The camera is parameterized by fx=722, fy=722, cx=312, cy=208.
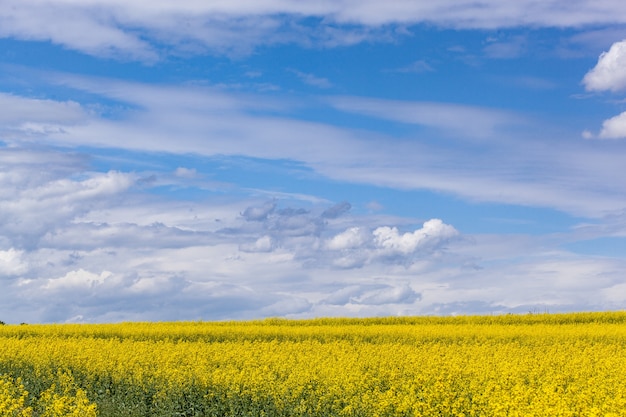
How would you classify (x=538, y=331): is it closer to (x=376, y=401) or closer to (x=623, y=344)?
(x=623, y=344)

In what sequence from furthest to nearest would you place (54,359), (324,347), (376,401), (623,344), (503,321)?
(503,321)
(623,344)
(324,347)
(54,359)
(376,401)

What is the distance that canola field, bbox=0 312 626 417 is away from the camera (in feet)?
39.5

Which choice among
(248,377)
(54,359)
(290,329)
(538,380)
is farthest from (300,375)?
(290,329)

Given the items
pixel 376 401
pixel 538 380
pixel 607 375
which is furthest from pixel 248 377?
pixel 607 375

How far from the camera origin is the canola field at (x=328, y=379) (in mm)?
12055

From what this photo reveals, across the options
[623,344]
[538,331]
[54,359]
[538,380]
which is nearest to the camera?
[538,380]

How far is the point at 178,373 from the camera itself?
17.0m

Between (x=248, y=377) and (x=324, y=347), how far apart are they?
8256 millimetres

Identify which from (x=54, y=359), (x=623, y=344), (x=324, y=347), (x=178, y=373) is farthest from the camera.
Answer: (x=623, y=344)

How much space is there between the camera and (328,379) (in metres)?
14.8

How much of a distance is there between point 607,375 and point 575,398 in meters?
5.07

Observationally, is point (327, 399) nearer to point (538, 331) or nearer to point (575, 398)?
point (575, 398)

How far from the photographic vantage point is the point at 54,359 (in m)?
21.9

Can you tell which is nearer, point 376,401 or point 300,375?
point 376,401
